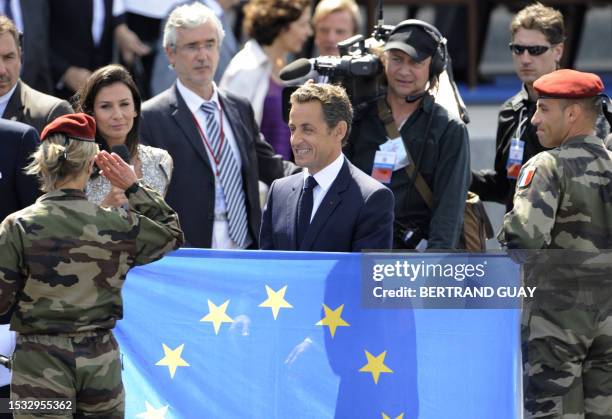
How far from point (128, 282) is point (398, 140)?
161 cm

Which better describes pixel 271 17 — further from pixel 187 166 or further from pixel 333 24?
pixel 187 166

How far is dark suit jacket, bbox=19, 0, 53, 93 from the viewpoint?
893 centimetres

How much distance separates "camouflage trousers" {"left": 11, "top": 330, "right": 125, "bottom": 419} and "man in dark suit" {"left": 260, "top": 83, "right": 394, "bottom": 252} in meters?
1.24

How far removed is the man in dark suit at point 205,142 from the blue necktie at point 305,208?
3.31 feet

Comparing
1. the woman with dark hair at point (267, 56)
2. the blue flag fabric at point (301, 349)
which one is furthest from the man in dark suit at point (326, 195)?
the woman with dark hair at point (267, 56)

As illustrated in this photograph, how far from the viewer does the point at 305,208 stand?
602cm

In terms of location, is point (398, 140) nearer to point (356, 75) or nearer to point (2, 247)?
point (356, 75)

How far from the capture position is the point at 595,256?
18.2 feet

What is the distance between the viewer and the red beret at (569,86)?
18.4 feet

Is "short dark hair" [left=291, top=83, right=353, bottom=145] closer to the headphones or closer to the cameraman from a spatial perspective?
the cameraman

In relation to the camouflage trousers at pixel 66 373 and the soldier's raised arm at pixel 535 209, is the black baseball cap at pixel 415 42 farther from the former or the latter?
the camouflage trousers at pixel 66 373

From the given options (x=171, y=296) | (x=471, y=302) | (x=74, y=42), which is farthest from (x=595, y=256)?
(x=74, y=42)

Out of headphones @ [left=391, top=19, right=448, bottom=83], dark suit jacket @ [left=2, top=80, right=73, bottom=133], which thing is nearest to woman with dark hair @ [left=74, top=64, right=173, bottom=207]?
dark suit jacket @ [left=2, top=80, right=73, bottom=133]

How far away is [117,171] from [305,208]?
3.36ft
